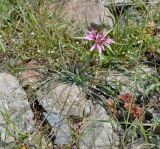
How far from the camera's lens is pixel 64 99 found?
288 centimetres

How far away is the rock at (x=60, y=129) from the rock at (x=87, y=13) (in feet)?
2.93

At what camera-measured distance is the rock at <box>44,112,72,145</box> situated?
8.68ft

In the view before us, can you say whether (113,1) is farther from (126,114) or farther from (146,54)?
(126,114)

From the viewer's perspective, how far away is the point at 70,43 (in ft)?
10.6

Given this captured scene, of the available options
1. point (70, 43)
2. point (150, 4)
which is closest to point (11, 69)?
point (70, 43)

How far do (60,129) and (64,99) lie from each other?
0.27 meters

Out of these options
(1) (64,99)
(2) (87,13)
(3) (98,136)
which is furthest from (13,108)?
(2) (87,13)

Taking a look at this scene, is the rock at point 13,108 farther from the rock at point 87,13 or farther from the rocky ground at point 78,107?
the rock at point 87,13

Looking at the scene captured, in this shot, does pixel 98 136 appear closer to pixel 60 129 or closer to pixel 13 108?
pixel 60 129

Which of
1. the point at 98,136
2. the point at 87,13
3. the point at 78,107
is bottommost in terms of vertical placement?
Result: the point at 98,136

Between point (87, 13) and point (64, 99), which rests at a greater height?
point (87, 13)

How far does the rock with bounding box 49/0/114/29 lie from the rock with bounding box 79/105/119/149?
897 mm

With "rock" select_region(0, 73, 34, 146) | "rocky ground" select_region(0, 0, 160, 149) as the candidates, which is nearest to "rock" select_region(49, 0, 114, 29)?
"rocky ground" select_region(0, 0, 160, 149)

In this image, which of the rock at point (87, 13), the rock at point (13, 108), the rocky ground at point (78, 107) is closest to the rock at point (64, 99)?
the rocky ground at point (78, 107)
